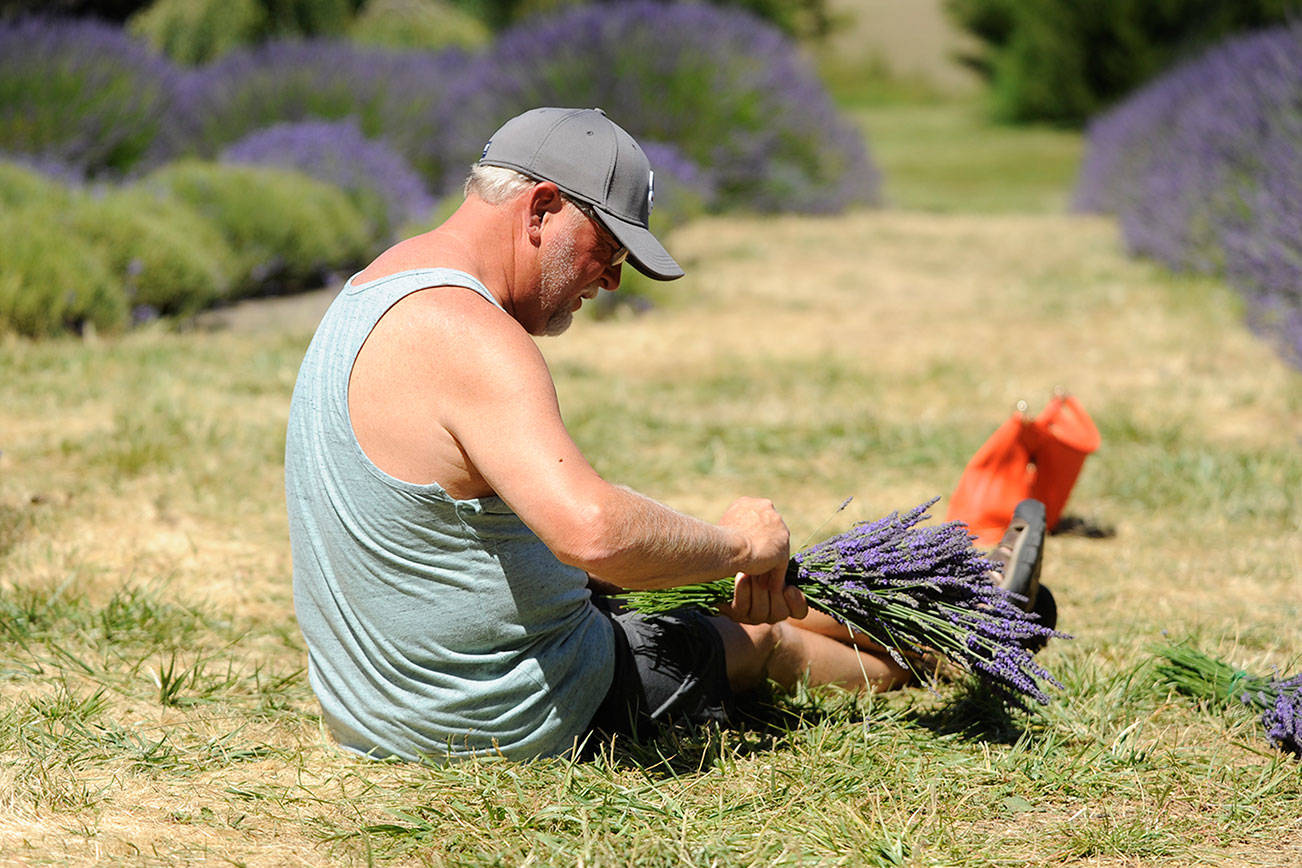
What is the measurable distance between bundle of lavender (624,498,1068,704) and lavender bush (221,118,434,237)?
6575 mm

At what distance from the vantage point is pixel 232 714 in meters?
2.72

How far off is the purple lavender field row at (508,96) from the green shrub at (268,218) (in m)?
0.90

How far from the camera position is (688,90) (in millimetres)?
10664

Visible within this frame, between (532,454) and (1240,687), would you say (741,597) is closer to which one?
(532,454)

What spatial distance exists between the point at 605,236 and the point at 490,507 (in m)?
0.52

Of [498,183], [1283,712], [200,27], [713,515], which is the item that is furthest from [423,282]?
[200,27]

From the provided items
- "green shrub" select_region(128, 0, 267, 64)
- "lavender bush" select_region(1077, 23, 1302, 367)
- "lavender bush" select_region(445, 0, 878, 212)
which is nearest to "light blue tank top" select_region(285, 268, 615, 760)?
"lavender bush" select_region(1077, 23, 1302, 367)

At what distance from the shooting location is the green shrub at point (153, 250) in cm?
636

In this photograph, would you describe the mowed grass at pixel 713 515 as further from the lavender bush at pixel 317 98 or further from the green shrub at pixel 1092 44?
the green shrub at pixel 1092 44

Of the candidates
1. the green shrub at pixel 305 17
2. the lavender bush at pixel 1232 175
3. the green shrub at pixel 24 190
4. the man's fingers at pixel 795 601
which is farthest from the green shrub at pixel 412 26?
the man's fingers at pixel 795 601

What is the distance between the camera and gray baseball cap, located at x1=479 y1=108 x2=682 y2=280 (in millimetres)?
2121

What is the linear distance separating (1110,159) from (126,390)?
9966mm

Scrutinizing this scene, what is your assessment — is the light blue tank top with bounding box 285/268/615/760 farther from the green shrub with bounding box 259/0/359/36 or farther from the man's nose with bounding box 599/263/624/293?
the green shrub with bounding box 259/0/359/36

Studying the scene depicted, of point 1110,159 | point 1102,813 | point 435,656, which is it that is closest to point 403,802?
point 435,656
